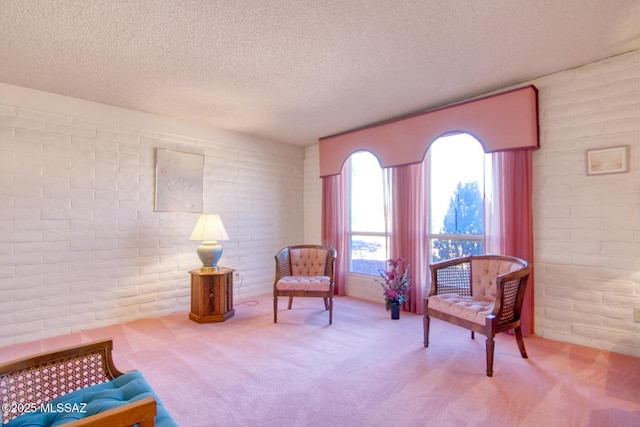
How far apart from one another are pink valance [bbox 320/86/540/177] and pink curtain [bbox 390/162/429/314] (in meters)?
0.21

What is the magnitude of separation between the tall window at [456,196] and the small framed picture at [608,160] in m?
0.88

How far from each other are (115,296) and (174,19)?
291 cm

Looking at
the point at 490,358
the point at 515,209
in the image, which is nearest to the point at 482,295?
the point at 490,358

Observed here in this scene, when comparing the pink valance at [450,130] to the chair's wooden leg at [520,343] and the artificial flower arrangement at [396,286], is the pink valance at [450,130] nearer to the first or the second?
the artificial flower arrangement at [396,286]

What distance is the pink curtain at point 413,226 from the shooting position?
Answer: 12.4ft

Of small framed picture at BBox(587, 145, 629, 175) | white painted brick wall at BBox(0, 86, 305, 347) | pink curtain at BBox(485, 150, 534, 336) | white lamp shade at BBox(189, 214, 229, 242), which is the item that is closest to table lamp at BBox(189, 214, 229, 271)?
white lamp shade at BBox(189, 214, 229, 242)

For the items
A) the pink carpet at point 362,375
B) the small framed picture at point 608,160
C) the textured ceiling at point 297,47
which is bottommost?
the pink carpet at point 362,375

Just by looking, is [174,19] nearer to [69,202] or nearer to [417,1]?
[417,1]

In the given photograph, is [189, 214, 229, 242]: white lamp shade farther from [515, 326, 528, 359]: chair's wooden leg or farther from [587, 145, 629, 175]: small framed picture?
[587, 145, 629, 175]: small framed picture

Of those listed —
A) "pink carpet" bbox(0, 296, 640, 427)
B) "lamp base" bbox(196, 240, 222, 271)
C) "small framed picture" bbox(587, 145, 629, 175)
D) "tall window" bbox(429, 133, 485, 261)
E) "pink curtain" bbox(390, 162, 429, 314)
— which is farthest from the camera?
"pink curtain" bbox(390, 162, 429, 314)

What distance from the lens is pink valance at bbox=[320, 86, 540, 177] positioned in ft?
9.52

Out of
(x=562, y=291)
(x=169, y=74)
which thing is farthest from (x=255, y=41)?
(x=562, y=291)

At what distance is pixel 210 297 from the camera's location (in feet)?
11.6

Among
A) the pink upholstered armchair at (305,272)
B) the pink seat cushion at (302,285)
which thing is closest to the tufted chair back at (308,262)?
the pink upholstered armchair at (305,272)
